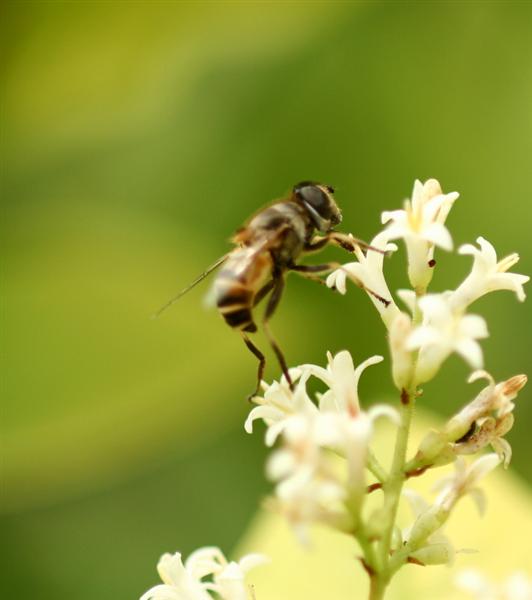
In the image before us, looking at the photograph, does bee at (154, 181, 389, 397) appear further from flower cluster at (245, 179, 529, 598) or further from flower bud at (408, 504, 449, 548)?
flower bud at (408, 504, 449, 548)

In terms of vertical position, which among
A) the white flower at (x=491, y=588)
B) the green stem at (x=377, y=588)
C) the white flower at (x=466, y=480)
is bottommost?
the white flower at (x=491, y=588)

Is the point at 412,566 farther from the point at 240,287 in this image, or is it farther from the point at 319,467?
the point at 319,467

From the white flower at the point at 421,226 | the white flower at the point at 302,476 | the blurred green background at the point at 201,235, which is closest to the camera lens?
the white flower at the point at 302,476

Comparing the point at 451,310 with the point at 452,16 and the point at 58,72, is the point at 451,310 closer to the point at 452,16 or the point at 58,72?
the point at 452,16

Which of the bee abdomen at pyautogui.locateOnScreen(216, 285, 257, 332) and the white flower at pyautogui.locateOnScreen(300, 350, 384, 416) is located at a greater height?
the bee abdomen at pyautogui.locateOnScreen(216, 285, 257, 332)

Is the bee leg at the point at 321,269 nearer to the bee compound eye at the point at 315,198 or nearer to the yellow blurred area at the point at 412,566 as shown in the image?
the bee compound eye at the point at 315,198

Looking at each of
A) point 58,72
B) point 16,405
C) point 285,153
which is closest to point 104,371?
point 16,405

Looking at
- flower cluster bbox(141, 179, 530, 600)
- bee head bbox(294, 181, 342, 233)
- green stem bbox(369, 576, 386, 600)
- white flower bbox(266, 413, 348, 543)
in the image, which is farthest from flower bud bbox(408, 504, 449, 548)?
bee head bbox(294, 181, 342, 233)

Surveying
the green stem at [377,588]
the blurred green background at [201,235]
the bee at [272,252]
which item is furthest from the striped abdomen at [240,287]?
the blurred green background at [201,235]
